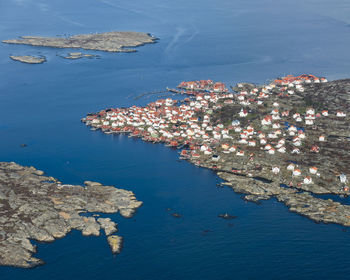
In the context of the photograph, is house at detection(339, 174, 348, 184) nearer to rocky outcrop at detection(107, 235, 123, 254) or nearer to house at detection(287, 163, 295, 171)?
house at detection(287, 163, 295, 171)

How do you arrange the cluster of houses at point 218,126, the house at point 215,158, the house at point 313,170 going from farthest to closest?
→ the cluster of houses at point 218,126 → the house at point 215,158 → the house at point 313,170

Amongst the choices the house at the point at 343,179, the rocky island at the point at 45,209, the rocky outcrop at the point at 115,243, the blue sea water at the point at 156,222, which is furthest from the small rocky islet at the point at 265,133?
the rocky outcrop at the point at 115,243

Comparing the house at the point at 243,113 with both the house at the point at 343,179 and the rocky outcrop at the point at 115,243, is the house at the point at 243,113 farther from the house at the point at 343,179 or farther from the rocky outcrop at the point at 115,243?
the rocky outcrop at the point at 115,243

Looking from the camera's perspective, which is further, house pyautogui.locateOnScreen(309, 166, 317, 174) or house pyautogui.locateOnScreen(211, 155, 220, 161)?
house pyautogui.locateOnScreen(211, 155, 220, 161)

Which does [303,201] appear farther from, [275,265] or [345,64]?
[345,64]

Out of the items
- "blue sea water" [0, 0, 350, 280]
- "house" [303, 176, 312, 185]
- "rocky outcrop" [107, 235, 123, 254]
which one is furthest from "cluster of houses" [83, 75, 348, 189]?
"rocky outcrop" [107, 235, 123, 254]
